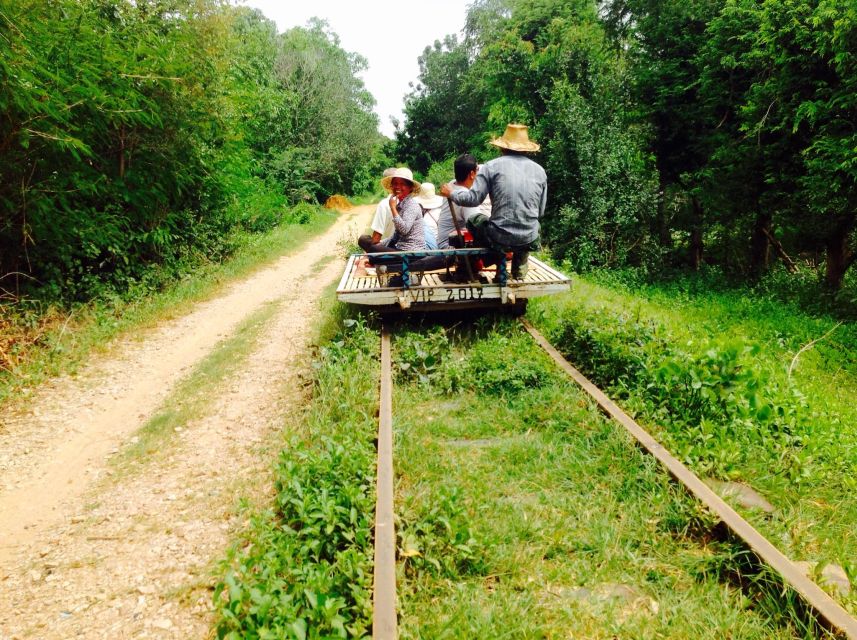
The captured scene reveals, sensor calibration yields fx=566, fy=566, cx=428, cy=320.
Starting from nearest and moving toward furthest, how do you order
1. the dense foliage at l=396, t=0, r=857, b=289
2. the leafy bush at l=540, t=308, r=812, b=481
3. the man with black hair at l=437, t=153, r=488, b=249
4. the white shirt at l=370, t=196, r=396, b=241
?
the leafy bush at l=540, t=308, r=812, b=481 → the man with black hair at l=437, t=153, r=488, b=249 → the white shirt at l=370, t=196, r=396, b=241 → the dense foliage at l=396, t=0, r=857, b=289

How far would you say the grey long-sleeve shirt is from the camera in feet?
20.3

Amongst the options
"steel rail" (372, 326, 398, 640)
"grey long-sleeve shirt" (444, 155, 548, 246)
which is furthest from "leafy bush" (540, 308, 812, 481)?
"steel rail" (372, 326, 398, 640)

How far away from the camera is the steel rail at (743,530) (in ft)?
7.52

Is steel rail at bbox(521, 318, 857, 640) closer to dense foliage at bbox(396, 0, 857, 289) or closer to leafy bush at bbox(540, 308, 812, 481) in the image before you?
leafy bush at bbox(540, 308, 812, 481)

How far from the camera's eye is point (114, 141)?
923cm

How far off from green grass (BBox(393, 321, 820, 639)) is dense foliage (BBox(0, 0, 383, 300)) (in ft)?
19.4

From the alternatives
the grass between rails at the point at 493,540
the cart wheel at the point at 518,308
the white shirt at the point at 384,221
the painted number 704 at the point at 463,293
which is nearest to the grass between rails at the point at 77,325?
the grass between rails at the point at 493,540

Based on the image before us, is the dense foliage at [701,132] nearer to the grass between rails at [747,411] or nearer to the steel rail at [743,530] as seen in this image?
the grass between rails at [747,411]

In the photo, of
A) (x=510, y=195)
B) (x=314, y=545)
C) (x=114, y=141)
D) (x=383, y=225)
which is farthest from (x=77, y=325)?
(x=314, y=545)

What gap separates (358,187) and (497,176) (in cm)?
3677

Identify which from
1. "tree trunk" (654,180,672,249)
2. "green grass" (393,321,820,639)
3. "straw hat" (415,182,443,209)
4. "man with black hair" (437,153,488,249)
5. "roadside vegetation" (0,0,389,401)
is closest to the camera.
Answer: "green grass" (393,321,820,639)

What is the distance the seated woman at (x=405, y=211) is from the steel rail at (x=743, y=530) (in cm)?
317

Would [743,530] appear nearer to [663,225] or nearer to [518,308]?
[518,308]

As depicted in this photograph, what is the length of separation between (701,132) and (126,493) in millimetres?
13727
